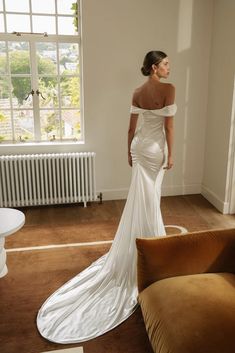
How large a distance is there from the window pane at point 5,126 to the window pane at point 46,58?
629 mm

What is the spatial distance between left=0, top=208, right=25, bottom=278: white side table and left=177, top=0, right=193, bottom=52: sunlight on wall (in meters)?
2.80

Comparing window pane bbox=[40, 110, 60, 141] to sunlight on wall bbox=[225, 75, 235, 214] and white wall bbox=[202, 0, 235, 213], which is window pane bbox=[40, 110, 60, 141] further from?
sunlight on wall bbox=[225, 75, 235, 214]

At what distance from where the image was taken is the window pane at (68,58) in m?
4.27

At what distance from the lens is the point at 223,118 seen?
4.21 meters

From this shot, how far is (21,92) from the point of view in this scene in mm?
4297

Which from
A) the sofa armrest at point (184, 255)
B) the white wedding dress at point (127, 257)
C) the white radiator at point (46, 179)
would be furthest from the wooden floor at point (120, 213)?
the sofa armrest at point (184, 255)

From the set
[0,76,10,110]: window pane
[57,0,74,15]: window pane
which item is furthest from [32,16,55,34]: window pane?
[0,76,10,110]: window pane

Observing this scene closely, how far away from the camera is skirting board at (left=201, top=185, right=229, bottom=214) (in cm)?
428

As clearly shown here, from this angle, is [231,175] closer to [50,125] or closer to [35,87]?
[50,125]

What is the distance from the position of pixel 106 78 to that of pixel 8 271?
244 centimetres

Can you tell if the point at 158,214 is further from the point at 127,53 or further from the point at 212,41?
the point at 212,41

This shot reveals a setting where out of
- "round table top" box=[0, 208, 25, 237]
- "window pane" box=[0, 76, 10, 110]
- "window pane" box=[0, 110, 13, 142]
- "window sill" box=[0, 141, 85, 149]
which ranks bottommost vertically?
"round table top" box=[0, 208, 25, 237]

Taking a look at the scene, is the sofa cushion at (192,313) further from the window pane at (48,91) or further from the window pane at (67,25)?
the window pane at (67,25)

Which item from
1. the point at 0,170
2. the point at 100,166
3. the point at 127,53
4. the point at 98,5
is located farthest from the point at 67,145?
the point at 98,5
